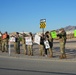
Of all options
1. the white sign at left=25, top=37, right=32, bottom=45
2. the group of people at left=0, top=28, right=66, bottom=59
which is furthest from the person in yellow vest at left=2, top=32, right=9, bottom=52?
the white sign at left=25, top=37, right=32, bottom=45

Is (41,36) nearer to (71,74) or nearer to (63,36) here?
(63,36)

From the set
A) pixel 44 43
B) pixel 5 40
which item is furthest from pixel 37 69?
pixel 5 40

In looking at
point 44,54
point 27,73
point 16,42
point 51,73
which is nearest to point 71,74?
point 51,73

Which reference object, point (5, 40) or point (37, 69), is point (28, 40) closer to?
point (5, 40)

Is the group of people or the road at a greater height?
the group of people

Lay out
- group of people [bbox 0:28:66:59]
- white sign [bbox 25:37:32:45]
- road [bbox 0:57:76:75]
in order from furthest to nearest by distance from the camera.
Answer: white sign [bbox 25:37:32:45] < group of people [bbox 0:28:66:59] < road [bbox 0:57:76:75]

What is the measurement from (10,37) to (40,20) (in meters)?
3.23

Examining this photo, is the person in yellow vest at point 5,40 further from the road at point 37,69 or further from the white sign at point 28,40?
the road at point 37,69

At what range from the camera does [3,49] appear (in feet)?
97.0

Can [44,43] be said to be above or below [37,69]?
above

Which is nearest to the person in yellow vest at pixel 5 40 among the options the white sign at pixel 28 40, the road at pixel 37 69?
the white sign at pixel 28 40

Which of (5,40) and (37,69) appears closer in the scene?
(37,69)

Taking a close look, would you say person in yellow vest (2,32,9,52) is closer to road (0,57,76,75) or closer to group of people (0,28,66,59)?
group of people (0,28,66,59)

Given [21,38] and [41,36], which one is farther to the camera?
[21,38]
